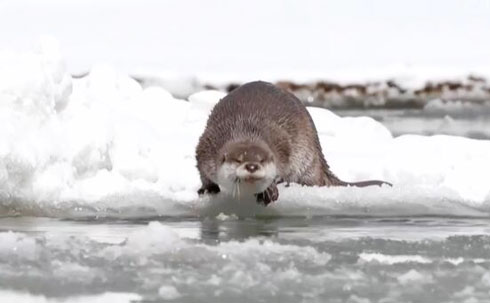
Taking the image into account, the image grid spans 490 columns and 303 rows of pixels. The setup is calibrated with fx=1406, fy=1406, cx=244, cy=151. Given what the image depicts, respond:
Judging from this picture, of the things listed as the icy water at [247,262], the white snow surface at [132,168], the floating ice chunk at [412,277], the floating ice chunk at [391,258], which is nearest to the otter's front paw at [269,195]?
the white snow surface at [132,168]

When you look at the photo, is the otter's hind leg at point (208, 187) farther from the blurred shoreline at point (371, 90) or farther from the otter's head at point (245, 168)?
the blurred shoreline at point (371, 90)

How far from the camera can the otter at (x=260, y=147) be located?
6.68 metres

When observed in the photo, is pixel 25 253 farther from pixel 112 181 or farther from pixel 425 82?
pixel 425 82

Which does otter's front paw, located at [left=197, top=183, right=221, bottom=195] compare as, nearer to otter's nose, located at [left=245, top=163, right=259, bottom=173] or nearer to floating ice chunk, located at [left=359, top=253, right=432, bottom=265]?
otter's nose, located at [left=245, top=163, right=259, bottom=173]

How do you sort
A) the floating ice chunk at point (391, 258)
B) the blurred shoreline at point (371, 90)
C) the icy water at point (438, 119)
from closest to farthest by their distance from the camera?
1. the floating ice chunk at point (391, 258)
2. the icy water at point (438, 119)
3. the blurred shoreline at point (371, 90)

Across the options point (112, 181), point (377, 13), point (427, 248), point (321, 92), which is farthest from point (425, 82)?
point (427, 248)

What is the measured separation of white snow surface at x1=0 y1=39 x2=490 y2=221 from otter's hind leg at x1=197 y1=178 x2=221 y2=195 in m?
0.04

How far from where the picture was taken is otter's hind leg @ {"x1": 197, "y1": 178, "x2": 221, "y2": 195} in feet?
23.6

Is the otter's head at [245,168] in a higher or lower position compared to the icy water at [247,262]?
higher

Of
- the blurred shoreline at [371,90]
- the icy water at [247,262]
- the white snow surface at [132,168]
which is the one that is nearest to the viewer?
the icy water at [247,262]

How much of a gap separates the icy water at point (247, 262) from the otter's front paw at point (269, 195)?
0.80ft

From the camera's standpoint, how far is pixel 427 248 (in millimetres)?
5898

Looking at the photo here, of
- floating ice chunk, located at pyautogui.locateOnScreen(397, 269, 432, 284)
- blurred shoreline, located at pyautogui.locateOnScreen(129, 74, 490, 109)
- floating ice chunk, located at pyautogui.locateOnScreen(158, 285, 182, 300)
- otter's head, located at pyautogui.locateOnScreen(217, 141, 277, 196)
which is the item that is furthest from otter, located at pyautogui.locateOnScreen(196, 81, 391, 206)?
blurred shoreline, located at pyautogui.locateOnScreen(129, 74, 490, 109)

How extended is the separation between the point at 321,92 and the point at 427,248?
1119 cm
